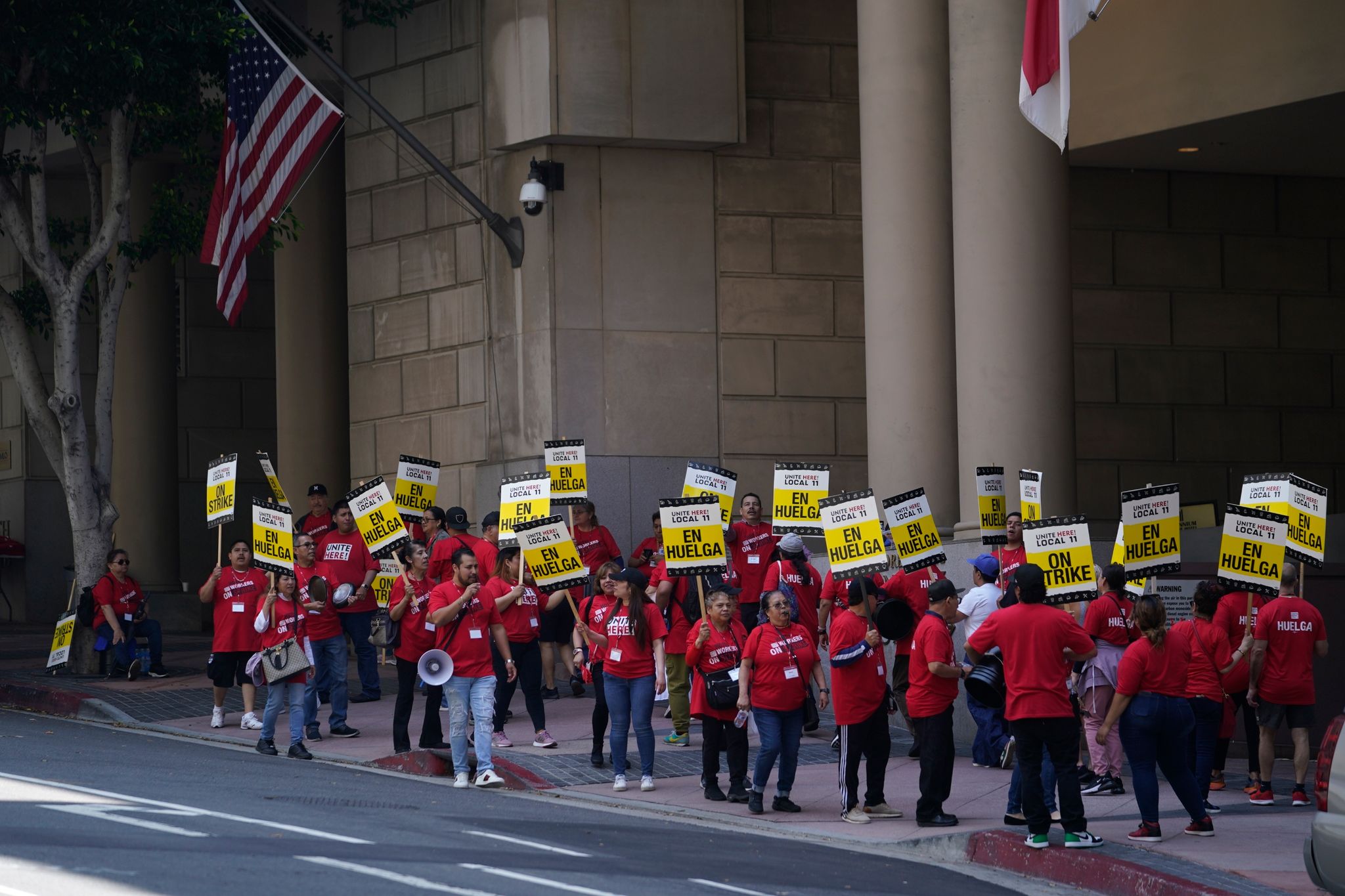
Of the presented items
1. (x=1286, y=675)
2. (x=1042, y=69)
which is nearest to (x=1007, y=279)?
(x=1042, y=69)

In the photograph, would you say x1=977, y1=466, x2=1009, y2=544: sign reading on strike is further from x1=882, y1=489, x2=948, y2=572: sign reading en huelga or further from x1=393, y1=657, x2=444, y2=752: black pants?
x1=393, y1=657, x2=444, y2=752: black pants

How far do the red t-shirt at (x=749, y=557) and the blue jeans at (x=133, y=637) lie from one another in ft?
23.6

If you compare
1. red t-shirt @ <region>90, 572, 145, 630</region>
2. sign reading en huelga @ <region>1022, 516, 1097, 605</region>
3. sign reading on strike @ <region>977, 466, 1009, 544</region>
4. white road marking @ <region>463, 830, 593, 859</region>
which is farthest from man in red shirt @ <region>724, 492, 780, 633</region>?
red t-shirt @ <region>90, 572, 145, 630</region>

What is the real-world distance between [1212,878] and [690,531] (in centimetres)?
532

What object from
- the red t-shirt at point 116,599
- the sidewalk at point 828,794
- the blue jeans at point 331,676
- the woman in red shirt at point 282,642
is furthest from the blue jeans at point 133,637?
the woman in red shirt at point 282,642

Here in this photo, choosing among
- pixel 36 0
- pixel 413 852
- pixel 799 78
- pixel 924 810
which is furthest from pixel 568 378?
pixel 413 852

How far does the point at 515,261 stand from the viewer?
23344mm

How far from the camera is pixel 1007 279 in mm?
18594

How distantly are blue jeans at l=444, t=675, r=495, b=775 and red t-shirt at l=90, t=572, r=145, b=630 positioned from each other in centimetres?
762

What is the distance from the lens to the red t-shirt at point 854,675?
1353 cm

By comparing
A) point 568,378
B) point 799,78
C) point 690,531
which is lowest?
point 690,531

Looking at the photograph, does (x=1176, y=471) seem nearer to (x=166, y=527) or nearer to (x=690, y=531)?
(x=690, y=531)

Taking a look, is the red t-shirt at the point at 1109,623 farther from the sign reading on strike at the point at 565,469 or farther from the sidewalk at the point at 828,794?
the sign reading on strike at the point at 565,469

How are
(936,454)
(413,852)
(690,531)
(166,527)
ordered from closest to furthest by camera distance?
1. (413,852)
2. (690,531)
3. (936,454)
4. (166,527)
